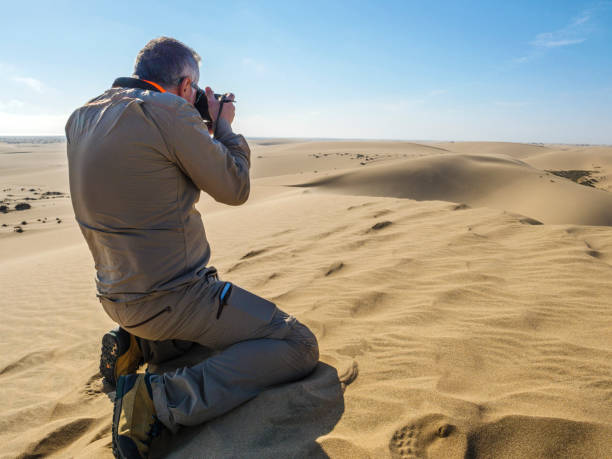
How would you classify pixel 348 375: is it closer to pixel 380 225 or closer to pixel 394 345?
pixel 394 345

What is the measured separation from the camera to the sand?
1.58 metres

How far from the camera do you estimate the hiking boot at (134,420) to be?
1569 mm

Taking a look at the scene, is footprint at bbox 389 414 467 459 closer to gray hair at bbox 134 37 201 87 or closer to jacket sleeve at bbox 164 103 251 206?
jacket sleeve at bbox 164 103 251 206

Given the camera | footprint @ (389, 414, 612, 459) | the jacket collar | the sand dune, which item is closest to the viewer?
footprint @ (389, 414, 612, 459)

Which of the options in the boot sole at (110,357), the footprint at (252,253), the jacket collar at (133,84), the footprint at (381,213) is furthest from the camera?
the footprint at (381,213)

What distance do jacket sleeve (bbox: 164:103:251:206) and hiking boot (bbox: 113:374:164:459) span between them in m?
0.93

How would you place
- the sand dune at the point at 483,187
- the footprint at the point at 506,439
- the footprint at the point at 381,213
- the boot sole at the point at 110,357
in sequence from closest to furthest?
the footprint at the point at 506,439, the boot sole at the point at 110,357, the footprint at the point at 381,213, the sand dune at the point at 483,187

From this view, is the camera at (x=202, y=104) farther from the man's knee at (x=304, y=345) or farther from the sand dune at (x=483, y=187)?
the sand dune at (x=483, y=187)

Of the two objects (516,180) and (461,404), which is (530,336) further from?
(516,180)

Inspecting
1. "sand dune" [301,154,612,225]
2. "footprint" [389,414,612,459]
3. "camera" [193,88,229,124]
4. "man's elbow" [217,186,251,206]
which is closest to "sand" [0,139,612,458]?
"footprint" [389,414,612,459]

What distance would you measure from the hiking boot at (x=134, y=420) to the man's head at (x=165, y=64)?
4.59 feet

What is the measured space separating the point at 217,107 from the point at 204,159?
0.50 meters

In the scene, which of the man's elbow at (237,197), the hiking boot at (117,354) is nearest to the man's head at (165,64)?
Answer: the man's elbow at (237,197)

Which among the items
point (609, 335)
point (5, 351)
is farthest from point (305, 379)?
point (5, 351)
